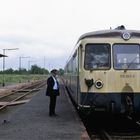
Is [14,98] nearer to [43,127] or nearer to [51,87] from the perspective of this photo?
[51,87]

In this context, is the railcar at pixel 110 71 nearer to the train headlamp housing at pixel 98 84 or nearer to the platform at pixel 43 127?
the train headlamp housing at pixel 98 84

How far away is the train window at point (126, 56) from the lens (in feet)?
50.1

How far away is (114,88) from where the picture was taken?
1511 cm

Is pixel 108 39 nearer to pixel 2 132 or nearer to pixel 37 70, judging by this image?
pixel 2 132

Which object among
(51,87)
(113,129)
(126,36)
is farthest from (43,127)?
(126,36)

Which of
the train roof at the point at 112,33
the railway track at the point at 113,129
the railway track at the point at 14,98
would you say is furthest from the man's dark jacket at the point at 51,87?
the railway track at the point at 14,98

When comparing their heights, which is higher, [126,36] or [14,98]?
[126,36]

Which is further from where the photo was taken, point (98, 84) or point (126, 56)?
point (126, 56)

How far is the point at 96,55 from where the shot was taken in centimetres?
1550

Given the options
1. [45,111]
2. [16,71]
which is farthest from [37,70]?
[45,111]

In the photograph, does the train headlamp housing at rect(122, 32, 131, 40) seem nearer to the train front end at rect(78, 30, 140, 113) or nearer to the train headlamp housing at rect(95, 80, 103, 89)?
the train front end at rect(78, 30, 140, 113)

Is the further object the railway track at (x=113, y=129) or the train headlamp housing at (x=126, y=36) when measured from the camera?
the train headlamp housing at (x=126, y=36)

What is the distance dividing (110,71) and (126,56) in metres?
0.70

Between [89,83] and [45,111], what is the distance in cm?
575
